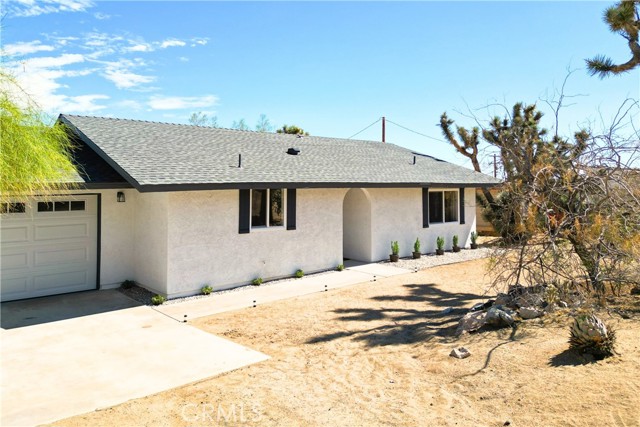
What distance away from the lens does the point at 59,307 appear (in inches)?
356

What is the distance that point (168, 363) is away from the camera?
240 inches

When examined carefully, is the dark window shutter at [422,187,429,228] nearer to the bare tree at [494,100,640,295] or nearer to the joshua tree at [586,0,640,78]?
the joshua tree at [586,0,640,78]

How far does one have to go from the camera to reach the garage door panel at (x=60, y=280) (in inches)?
388

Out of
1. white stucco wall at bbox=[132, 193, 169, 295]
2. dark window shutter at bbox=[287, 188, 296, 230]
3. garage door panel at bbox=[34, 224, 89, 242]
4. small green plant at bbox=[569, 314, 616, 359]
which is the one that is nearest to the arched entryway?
dark window shutter at bbox=[287, 188, 296, 230]

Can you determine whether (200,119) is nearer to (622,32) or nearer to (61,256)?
(61,256)

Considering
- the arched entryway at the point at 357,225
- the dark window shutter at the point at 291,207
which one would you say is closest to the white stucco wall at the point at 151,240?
the dark window shutter at the point at 291,207

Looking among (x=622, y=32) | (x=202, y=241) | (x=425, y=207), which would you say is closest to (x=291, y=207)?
(x=202, y=241)

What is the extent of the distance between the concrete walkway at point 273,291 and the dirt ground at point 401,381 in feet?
3.09

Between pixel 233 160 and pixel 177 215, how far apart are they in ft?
9.38

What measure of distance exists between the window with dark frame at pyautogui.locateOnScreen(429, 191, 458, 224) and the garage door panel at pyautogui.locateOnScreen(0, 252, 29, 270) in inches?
553

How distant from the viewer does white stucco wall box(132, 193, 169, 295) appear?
9.82 m

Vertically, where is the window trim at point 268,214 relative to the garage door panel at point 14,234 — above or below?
above

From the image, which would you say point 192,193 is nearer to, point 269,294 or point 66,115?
point 269,294

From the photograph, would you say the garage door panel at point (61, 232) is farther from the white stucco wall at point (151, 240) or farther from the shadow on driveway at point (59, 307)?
the shadow on driveway at point (59, 307)
